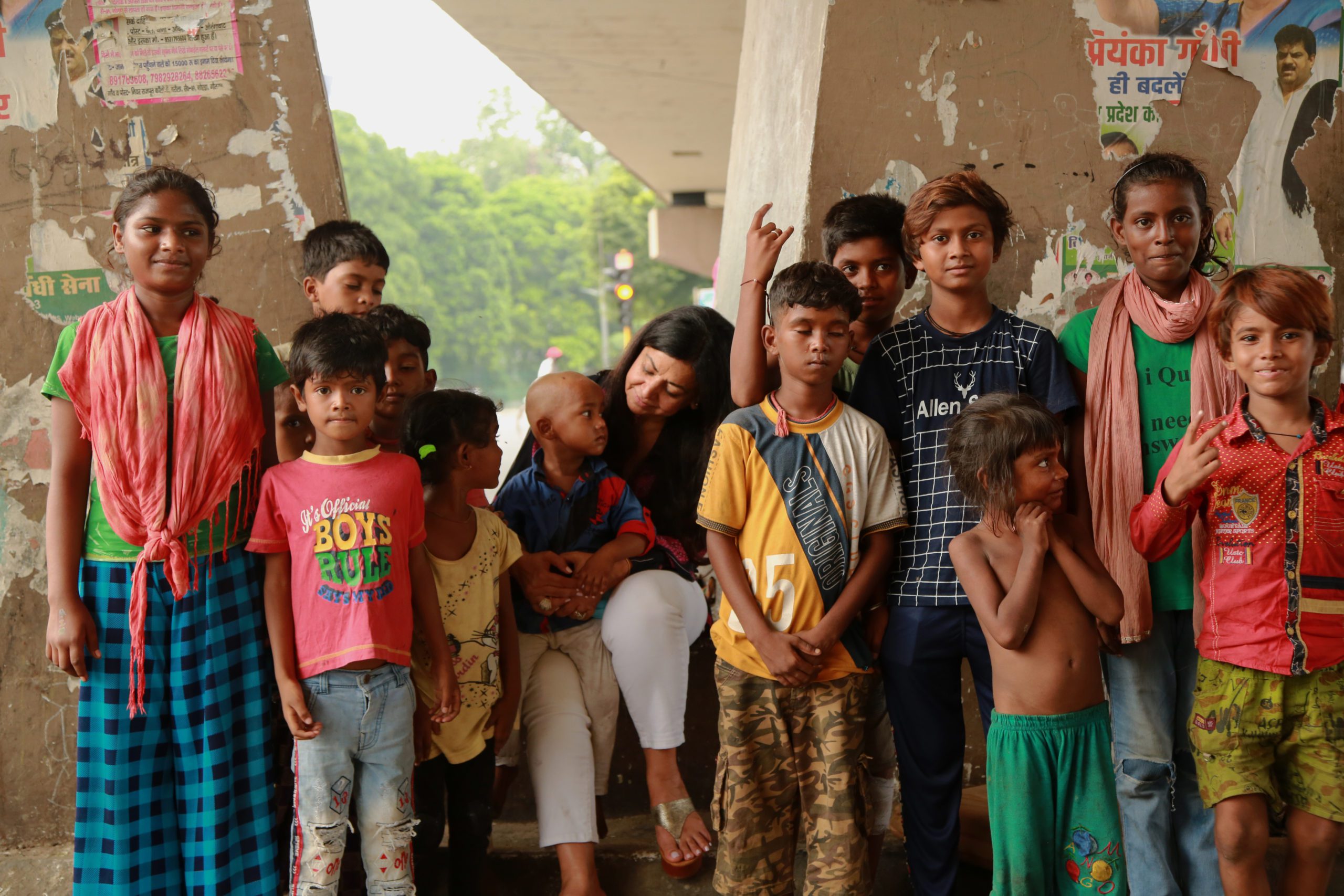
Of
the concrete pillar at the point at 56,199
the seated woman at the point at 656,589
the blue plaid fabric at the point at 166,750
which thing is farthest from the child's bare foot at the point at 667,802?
the concrete pillar at the point at 56,199

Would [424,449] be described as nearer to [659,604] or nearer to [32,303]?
[659,604]

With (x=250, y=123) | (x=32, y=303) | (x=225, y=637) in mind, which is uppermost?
(x=250, y=123)

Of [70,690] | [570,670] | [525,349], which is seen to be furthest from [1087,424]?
[525,349]

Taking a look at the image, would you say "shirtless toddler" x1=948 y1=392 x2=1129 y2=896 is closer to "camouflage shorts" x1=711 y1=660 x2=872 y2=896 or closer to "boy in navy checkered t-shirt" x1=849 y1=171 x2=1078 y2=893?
"boy in navy checkered t-shirt" x1=849 y1=171 x2=1078 y2=893

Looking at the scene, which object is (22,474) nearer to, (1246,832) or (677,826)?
(677,826)

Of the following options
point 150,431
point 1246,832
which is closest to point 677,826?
point 1246,832

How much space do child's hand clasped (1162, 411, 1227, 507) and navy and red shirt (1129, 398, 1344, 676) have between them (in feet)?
0.08

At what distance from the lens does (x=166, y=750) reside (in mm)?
2193

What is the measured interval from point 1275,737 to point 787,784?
40.4 inches

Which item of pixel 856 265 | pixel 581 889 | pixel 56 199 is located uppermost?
pixel 56 199

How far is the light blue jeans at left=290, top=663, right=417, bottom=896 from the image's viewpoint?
2.08m

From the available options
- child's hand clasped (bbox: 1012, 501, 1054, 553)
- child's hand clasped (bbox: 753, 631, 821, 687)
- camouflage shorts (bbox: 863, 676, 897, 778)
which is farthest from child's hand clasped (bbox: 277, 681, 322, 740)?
child's hand clasped (bbox: 1012, 501, 1054, 553)

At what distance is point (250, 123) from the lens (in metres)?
3.02

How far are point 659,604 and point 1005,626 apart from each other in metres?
0.89
